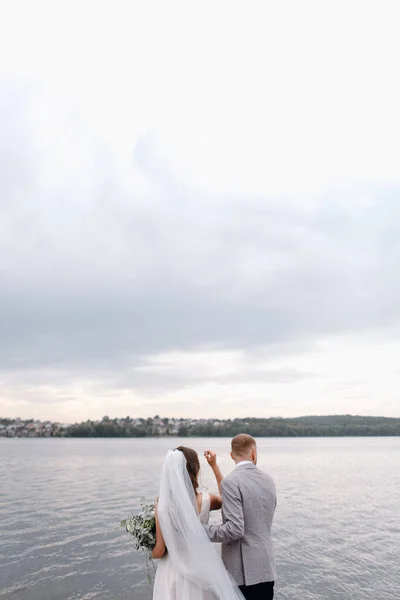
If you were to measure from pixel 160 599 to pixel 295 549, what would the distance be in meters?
12.0

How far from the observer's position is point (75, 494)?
93.2ft

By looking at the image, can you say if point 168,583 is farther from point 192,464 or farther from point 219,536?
point 192,464

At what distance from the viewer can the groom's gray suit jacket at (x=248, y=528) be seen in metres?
4.43

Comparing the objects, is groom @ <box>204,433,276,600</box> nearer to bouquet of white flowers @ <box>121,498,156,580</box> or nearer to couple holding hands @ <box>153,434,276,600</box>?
couple holding hands @ <box>153,434,276,600</box>

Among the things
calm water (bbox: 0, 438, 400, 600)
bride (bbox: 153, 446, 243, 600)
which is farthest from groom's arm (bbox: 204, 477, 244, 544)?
calm water (bbox: 0, 438, 400, 600)

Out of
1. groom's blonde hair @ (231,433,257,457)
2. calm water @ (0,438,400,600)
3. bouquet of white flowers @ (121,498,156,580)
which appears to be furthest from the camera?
calm water @ (0,438,400,600)

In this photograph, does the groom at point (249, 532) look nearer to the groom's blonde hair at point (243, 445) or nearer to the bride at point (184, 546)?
the groom's blonde hair at point (243, 445)

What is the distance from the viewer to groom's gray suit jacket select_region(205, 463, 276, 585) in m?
4.43

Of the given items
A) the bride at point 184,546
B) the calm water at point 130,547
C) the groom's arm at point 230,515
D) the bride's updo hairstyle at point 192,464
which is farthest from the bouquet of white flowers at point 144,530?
the calm water at point 130,547

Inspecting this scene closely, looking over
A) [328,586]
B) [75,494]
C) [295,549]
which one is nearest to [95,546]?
[295,549]

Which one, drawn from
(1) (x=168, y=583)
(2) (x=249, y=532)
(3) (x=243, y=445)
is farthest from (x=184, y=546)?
(3) (x=243, y=445)

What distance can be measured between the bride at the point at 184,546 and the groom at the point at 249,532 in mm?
120

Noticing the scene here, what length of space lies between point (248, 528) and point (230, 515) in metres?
0.26

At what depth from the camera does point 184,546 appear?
15.1 feet
